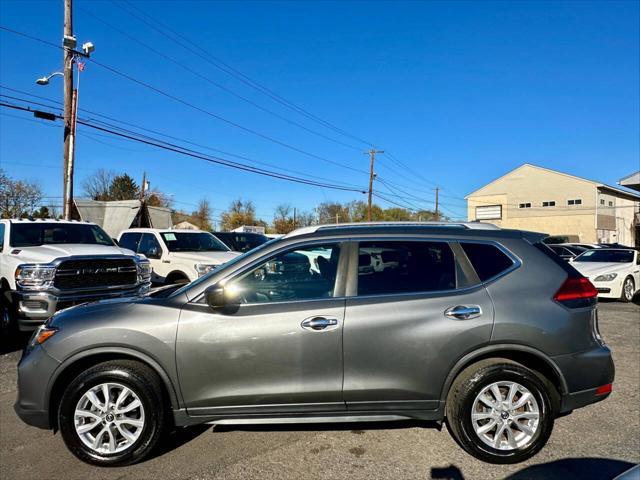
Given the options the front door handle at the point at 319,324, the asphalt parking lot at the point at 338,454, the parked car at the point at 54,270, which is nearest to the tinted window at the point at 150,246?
the parked car at the point at 54,270

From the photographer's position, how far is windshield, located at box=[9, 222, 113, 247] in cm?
776

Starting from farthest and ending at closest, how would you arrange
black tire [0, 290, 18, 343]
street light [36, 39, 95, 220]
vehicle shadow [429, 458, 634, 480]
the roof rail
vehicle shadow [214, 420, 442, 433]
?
1. street light [36, 39, 95, 220]
2. black tire [0, 290, 18, 343]
3. vehicle shadow [214, 420, 442, 433]
4. the roof rail
5. vehicle shadow [429, 458, 634, 480]

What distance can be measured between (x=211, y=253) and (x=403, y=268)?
24.6 feet

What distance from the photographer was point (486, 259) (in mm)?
3514

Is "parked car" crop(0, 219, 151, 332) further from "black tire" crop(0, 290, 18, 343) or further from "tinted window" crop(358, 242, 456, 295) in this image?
"tinted window" crop(358, 242, 456, 295)

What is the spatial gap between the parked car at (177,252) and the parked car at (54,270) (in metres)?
1.55

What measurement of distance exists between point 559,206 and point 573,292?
55.6 m

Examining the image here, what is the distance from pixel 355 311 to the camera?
10.8 feet

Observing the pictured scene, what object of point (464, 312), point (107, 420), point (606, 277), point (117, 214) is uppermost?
point (117, 214)

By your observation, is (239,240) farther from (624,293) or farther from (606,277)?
(624,293)

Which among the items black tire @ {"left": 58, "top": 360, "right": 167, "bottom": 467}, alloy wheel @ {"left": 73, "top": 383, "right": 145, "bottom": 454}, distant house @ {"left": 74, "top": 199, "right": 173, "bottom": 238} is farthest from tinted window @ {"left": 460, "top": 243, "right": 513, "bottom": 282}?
distant house @ {"left": 74, "top": 199, "right": 173, "bottom": 238}

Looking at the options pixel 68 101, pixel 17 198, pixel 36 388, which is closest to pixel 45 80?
pixel 68 101

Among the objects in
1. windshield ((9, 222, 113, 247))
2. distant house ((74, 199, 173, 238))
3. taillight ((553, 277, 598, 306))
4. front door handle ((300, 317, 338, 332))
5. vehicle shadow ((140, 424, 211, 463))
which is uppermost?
distant house ((74, 199, 173, 238))

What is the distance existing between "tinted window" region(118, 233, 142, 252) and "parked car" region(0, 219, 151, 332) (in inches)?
101
